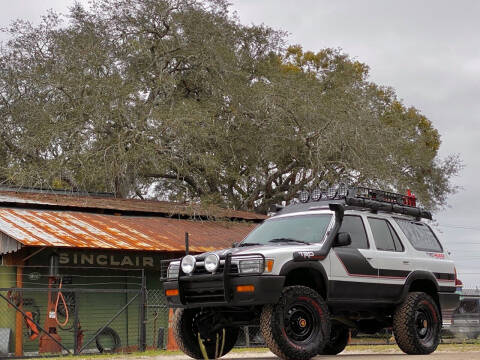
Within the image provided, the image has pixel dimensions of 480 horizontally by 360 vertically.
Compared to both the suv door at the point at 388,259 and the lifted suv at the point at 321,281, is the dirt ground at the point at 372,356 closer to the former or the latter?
the lifted suv at the point at 321,281

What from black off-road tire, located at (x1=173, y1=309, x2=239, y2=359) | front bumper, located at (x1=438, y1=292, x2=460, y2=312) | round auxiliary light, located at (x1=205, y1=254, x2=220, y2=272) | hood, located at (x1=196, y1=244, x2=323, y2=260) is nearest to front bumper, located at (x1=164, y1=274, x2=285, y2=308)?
round auxiliary light, located at (x1=205, y1=254, x2=220, y2=272)

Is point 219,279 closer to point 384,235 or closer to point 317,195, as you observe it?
point 317,195

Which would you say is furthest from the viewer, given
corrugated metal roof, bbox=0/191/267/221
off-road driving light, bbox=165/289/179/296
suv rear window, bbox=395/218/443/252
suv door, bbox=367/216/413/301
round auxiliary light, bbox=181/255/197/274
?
corrugated metal roof, bbox=0/191/267/221

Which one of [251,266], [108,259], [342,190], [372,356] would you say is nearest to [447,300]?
[372,356]

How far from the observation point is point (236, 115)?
31359 millimetres

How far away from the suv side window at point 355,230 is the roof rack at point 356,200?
9.0 inches

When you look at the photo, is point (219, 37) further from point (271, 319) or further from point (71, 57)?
point (271, 319)

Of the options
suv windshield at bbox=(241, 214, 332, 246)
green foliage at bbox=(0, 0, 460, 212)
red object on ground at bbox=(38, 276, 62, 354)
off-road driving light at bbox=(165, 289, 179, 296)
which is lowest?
red object on ground at bbox=(38, 276, 62, 354)

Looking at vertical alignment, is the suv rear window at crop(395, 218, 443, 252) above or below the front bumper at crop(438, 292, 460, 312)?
above

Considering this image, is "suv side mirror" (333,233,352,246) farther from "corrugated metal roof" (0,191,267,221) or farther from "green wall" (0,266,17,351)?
"corrugated metal roof" (0,191,267,221)

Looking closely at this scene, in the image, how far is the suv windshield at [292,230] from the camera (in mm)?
11266

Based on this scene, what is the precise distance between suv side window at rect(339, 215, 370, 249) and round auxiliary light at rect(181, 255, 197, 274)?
2246mm

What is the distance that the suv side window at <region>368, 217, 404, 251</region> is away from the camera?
12055 millimetres

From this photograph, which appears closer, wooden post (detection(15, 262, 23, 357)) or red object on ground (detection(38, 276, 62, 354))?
red object on ground (detection(38, 276, 62, 354))
